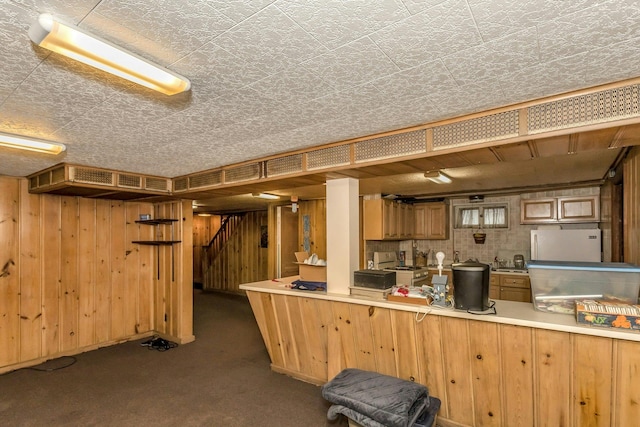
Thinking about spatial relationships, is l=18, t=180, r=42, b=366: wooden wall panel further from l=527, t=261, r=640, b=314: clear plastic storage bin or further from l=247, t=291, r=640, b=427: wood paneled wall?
l=527, t=261, r=640, b=314: clear plastic storage bin

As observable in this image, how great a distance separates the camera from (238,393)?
130 inches

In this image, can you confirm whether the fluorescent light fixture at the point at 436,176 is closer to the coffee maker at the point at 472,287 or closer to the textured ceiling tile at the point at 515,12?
the coffee maker at the point at 472,287

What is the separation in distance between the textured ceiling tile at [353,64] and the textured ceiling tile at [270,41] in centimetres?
8

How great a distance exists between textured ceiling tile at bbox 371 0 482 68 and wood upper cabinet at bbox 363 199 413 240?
443cm

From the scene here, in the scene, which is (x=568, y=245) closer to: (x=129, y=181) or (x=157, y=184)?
(x=157, y=184)

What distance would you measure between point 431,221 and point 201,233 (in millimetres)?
6844

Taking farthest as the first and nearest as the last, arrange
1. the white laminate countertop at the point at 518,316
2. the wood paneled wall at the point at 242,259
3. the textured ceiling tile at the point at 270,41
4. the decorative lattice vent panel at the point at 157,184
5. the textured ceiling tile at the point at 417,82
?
1. the wood paneled wall at the point at 242,259
2. the decorative lattice vent panel at the point at 157,184
3. the white laminate countertop at the point at 518,316
4. the textured ceiling tile at the point at 417,82
5. the textured ceiling tile at the point at 270,41

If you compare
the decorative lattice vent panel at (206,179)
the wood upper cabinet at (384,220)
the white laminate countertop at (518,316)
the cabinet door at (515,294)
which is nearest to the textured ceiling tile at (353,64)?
the white laminate countertop at (518,316)

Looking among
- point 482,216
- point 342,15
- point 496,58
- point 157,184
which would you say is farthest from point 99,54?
point 482,216

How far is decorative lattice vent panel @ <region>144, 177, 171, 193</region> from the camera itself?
427 cm

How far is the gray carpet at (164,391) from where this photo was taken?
287cm

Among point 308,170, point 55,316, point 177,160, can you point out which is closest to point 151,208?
point 55,316

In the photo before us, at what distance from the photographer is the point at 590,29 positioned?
1273 mm

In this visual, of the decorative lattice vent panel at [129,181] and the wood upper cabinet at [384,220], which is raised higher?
the decorative lattice vent panel at [129,181]
